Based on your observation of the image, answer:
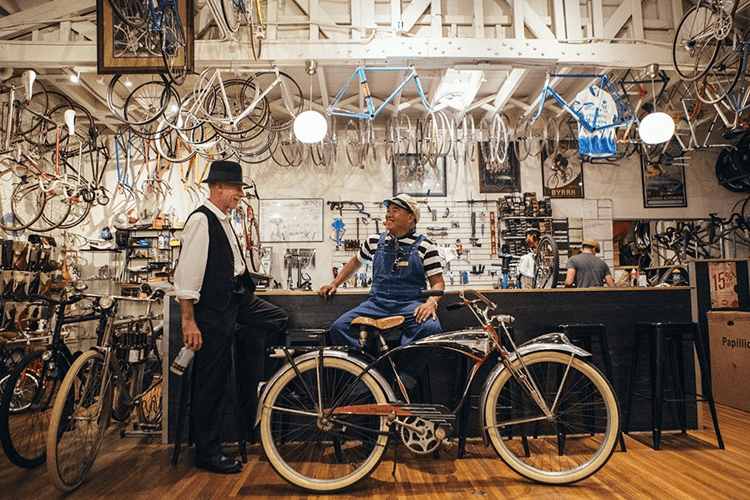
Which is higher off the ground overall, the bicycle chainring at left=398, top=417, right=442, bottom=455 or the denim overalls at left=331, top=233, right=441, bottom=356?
the denim overalls at left=331, top=233, right=441, bottom=356

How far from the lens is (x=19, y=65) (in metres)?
5.81

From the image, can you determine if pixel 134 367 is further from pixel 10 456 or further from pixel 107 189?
pixel 107 189

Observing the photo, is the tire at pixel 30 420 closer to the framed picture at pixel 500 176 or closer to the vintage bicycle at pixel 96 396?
the vintage bicycle at pixel 96 396

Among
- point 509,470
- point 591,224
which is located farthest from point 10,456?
point 591,224

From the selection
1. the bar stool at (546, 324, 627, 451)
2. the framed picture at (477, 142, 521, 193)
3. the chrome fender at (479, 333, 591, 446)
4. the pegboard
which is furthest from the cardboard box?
the framed picture at (477, 142, 521, 193)

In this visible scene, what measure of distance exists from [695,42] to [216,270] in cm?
589

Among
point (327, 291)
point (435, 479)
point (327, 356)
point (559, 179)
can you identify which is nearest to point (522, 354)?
point (435, 479)

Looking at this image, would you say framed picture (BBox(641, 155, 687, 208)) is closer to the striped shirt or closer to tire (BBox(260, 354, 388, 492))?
the striped shirt

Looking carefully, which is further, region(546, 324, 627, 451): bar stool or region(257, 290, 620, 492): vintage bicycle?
region(546, 324, 627, 451): bar stool

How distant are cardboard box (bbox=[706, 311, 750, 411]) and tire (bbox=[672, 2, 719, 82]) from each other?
8.93 feet

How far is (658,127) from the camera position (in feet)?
20.5

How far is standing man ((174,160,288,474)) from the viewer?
305 cm

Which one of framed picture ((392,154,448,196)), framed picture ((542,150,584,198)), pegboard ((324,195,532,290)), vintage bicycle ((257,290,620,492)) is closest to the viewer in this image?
vintage bicycle ((257,290,620,492))

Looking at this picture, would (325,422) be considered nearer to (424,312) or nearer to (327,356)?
(327,356)
